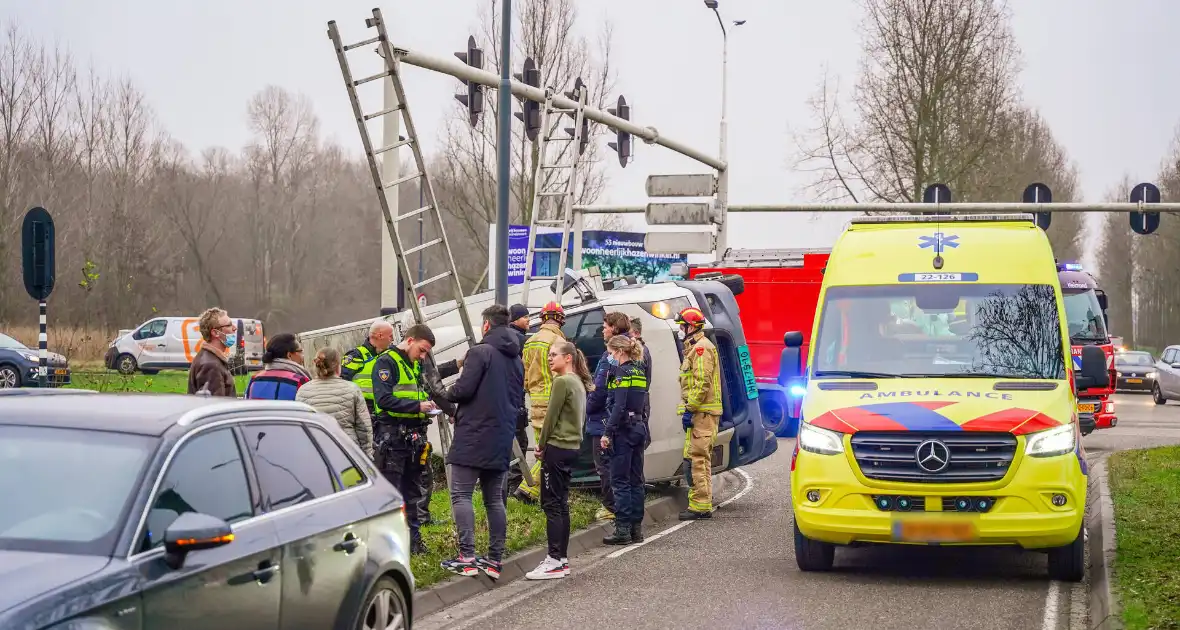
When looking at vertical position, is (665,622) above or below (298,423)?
below

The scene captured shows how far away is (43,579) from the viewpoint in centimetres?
456

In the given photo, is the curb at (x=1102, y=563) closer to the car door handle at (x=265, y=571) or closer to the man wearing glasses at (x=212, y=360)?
the car door handle at (x=265, y=571)

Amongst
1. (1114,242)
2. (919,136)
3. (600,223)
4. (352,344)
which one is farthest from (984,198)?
(1114,242)

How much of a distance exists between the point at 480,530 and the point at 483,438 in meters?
2.04

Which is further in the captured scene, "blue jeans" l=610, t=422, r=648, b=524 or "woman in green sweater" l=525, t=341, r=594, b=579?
"blue jeans" l=610, t=422, r=648, b=524

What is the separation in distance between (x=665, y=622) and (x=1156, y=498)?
7162 mm

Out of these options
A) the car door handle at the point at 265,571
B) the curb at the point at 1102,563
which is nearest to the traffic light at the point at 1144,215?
the curb at the point at 1102,563

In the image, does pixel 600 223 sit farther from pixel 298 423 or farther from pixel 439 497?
pixel 298 423

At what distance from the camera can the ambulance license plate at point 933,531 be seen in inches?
397

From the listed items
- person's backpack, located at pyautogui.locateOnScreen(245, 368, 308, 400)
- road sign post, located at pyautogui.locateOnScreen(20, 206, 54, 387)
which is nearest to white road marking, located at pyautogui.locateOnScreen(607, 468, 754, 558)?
person's backpack, located at pyautogui.locateOnScreen(245, 368, 308, 400)

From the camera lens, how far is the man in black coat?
33.0 ft

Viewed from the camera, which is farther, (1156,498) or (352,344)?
(352,344)

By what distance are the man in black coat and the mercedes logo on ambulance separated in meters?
2.87

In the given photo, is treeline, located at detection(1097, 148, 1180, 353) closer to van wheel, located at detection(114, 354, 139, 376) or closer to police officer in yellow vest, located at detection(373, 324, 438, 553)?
van wheel, located at detection(114, 354, 139, 376)
